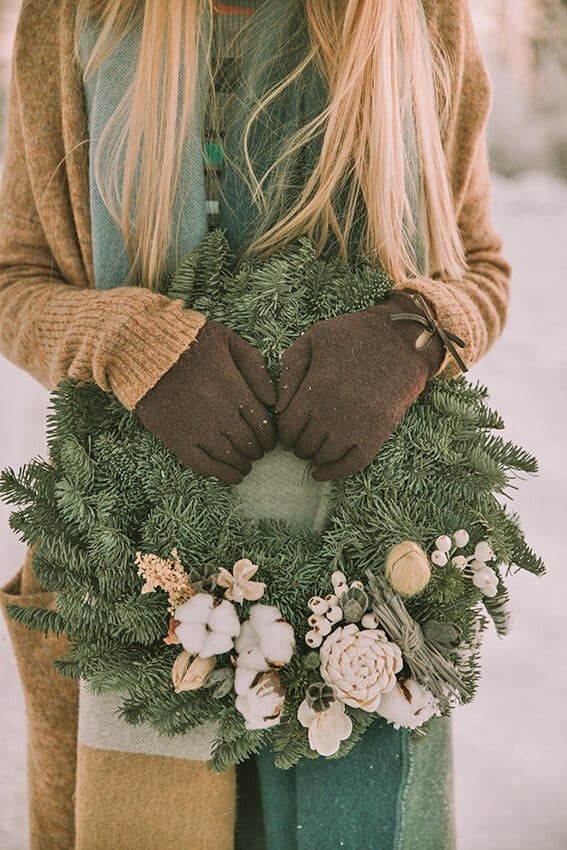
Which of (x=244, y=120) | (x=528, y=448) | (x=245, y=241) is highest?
(x=244, y=120)

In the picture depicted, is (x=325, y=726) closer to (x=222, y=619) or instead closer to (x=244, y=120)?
(x=222, y=619)

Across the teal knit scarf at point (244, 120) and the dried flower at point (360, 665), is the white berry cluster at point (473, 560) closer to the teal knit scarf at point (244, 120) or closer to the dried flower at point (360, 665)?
the dried flower at point (360, 665)

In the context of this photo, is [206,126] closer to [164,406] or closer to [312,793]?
[164,406]

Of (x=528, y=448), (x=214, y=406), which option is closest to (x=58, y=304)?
(x=214, y=406)

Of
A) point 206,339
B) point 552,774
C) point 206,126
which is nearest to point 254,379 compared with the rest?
point 206,339

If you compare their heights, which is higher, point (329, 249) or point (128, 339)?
point (329, 249)

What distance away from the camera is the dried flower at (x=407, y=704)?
0.60m

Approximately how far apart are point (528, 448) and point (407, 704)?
0.68 m

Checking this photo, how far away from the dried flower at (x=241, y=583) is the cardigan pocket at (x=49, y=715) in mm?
306

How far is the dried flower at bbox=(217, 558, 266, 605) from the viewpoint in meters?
0.60

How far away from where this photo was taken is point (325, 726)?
1.92ft

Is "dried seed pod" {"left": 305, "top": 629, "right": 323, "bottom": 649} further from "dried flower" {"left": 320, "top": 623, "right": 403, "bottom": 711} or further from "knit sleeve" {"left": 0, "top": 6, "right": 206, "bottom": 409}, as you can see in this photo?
"knit sleeve" {"left": 0, "top": 6, "right": 206, "bottom": 409}

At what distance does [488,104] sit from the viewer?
82 cm

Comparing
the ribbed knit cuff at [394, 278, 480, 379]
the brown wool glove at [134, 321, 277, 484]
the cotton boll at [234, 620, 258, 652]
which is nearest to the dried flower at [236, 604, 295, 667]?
the cotton boll at [234, 620, 258, 652]
